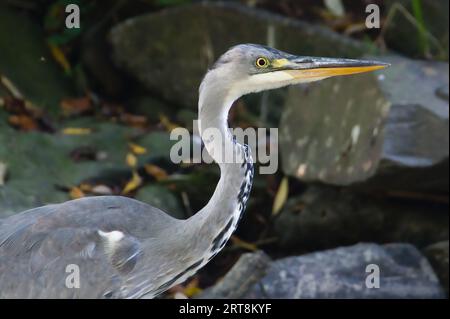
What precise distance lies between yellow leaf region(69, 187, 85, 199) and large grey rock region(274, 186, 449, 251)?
1.40 m

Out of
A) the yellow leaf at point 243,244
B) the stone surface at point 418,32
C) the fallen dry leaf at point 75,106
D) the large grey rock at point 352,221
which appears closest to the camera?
the large grey rock at point 352,221

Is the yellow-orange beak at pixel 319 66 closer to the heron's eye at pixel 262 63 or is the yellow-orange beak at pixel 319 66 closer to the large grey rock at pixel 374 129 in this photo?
the heron's eye at pixel 262 63

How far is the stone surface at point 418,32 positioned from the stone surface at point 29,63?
2.57 m

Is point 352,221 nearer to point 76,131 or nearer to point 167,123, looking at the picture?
point 167,123

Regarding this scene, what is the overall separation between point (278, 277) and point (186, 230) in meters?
1.46

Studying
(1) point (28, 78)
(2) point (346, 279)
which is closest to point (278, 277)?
(2) point (346, 279)

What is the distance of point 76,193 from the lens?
18.6 ft

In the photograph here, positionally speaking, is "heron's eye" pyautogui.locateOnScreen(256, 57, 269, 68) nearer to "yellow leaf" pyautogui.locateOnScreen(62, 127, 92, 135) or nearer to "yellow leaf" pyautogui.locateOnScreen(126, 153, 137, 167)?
"yellow leaf" pyautogui.locateOnScreen(126, 153, 137, 167)

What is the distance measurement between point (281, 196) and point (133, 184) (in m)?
1.03

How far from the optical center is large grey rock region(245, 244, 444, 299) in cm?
525

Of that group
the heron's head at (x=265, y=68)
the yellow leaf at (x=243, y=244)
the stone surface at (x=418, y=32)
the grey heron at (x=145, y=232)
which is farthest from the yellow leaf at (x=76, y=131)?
the heron's head at (x=265, y=68)

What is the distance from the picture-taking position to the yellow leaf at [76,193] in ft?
18.4

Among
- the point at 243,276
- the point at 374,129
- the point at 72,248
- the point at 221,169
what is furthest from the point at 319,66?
the point at 374,129

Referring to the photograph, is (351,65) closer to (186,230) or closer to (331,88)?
(186,230)
